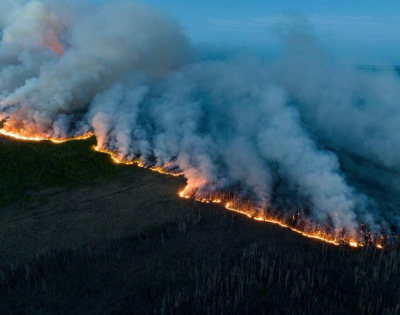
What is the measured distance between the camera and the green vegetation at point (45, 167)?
87.1ft

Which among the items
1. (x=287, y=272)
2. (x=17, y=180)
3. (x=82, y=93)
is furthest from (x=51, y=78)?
(x=287, y=272)

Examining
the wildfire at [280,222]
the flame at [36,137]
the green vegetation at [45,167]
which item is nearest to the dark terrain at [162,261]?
the green vegetation at [45,167]

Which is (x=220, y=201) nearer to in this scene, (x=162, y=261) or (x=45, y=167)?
(x=162, y=261)

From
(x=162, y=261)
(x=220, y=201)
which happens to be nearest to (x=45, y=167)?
(x=220, y=201)

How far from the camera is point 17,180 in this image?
89.9 feet

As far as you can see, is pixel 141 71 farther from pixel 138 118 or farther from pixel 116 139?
pixel 116 139

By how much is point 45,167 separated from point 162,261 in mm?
15590

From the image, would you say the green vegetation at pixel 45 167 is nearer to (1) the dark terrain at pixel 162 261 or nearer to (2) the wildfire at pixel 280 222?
(1) the dark terrain at pixel 162 261

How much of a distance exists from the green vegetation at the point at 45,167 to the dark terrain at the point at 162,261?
28 centimetres

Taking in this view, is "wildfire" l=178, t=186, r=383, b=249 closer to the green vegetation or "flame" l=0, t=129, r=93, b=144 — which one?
the green vegetation

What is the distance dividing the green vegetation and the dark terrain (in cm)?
28

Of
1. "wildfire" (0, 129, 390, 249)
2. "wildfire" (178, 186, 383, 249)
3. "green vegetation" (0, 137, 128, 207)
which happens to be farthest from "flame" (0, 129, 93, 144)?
"wildfire" (178, 186, 383, 249)

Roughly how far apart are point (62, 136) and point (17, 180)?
340 inches

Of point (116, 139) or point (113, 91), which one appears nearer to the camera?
point (116, 139)
